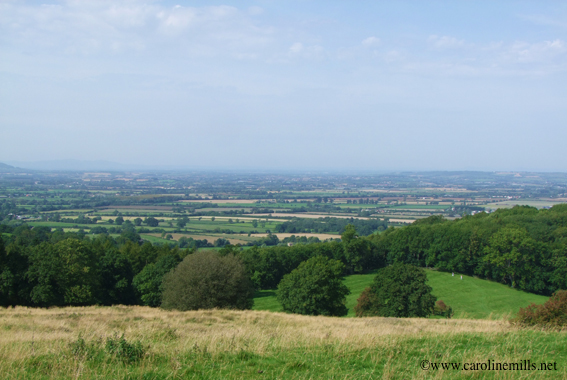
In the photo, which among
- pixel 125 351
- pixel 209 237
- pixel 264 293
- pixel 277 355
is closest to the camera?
pixel 125 351

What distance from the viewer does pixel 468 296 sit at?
4869cm

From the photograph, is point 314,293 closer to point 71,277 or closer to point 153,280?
point 153,280

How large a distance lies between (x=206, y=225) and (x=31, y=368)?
9354 cm

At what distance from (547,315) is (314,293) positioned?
2084 centimetres

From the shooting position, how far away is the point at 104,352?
873cm

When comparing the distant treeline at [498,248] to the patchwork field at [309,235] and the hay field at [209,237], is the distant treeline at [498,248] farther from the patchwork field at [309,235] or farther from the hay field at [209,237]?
the hay field at [209,237]

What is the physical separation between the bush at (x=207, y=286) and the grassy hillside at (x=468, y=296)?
1319cm

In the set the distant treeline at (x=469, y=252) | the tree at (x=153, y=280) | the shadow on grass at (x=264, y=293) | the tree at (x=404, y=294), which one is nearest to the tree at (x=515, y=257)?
the distant treeline at (x=469, y=252)

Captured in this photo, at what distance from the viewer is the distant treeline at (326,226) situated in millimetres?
98250

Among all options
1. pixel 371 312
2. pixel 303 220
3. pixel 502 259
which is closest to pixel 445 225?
pixel 502 259

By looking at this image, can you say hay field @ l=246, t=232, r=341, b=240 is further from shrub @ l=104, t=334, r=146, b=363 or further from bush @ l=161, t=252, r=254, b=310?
shrub @ l=104, t=334, r=146, b=363

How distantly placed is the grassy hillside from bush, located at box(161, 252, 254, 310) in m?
13.2

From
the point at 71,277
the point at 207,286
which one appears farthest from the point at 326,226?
the point at 207,286

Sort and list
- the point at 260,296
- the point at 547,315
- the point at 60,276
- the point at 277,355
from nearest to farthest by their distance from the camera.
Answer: the point at 277,355, the point at 547,315, the point at 60,276, the point at 260,296
